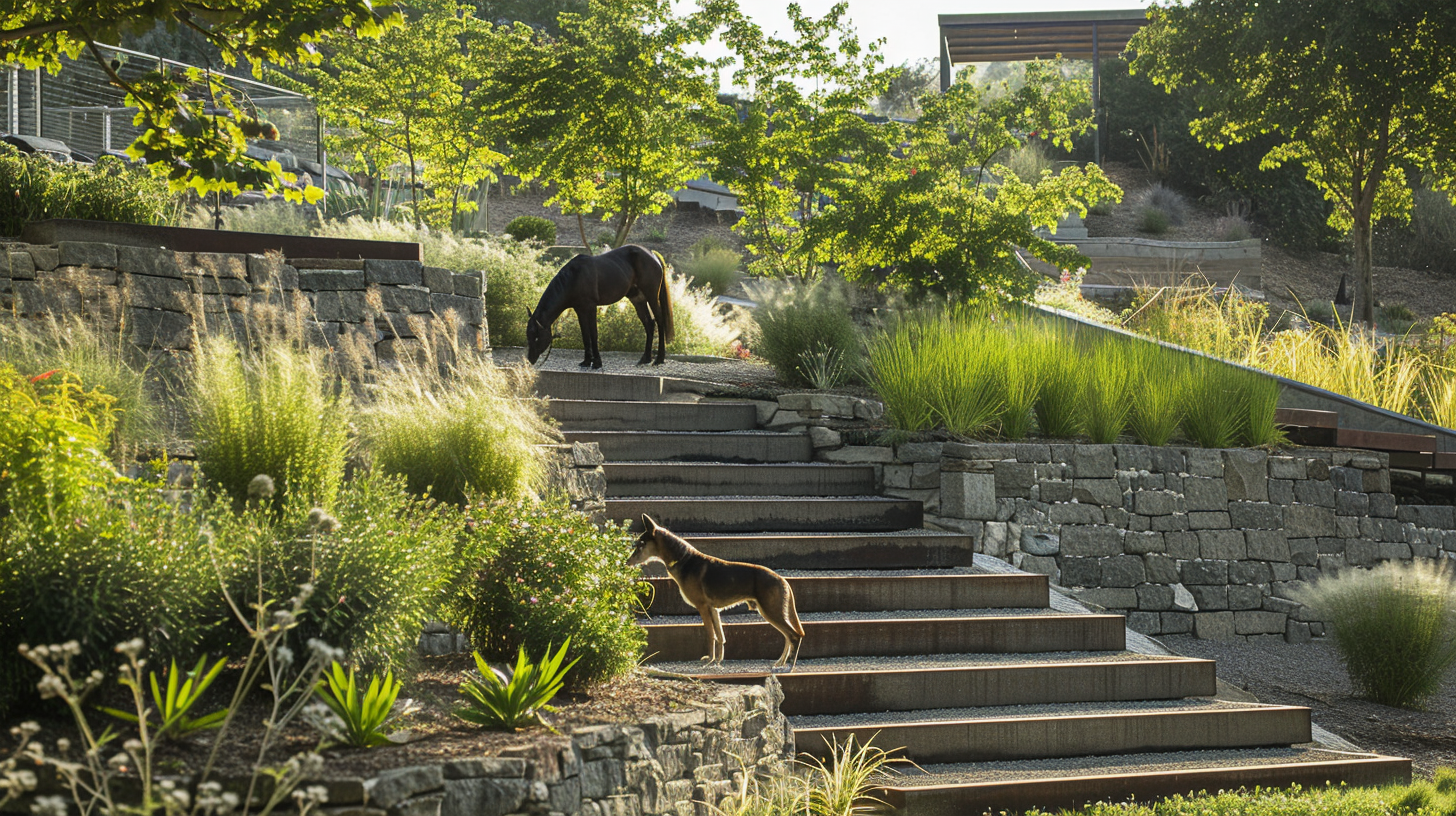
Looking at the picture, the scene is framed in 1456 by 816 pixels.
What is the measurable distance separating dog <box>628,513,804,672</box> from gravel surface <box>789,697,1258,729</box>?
47cm

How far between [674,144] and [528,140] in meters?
1.84

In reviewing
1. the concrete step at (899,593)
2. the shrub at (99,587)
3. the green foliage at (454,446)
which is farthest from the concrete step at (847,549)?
the shrub at (99,587)

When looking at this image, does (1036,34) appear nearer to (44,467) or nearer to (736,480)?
(736,480)

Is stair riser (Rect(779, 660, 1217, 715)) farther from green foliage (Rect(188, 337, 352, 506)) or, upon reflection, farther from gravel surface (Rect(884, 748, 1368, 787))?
green foliage (Rect(188, 337, 352, 506))

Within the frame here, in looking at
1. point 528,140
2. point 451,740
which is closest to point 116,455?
point 451,740

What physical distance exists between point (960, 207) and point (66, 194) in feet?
23.7

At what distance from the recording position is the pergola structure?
1065 inches

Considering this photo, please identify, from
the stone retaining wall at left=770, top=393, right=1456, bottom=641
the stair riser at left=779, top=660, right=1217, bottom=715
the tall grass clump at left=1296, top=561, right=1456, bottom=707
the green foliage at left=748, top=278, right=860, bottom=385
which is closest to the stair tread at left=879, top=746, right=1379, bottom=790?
the stair riser at left=779, top=660, right=1217, bottom=715

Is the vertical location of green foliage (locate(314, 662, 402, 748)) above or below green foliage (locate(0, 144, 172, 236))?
below

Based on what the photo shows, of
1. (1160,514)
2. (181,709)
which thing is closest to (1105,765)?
(1160,514)

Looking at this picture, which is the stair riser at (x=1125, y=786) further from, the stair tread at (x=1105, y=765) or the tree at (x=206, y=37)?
the tree at (x=206, y=37)

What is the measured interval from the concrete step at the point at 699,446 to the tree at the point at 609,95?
20.7ft

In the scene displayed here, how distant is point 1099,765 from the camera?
4.85 m

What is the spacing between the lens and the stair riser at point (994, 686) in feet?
15.9
